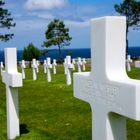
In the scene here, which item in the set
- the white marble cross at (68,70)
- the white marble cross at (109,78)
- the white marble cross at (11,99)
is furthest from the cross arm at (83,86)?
the white marble cross at (68,70)

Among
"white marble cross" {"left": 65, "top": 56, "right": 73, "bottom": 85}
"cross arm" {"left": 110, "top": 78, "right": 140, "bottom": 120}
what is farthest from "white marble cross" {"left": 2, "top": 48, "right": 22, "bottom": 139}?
"white marble cross" {"left": 65, "top": 56, "right": 73, "bottom": 85}

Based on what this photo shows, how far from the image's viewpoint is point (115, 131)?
4.20 m

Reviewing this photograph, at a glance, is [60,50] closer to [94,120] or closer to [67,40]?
[67,40]

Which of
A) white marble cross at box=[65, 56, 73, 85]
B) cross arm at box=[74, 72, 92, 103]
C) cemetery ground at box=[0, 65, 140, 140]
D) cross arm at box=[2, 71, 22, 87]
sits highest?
cross arm at box=[74, 72, 92, 103]

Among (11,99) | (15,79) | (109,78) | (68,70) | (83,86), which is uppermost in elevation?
(109,78)

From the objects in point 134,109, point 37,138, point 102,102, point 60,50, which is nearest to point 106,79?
point 102,102

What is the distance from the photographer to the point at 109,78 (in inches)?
163

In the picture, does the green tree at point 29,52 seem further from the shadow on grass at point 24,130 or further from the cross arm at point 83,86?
the cross arm at point 83,86

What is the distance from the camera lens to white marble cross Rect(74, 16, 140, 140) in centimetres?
399

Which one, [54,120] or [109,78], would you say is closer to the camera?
[109,78]

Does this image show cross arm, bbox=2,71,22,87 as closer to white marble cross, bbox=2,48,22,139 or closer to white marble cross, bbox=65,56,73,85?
white marble cross, bbox=2,48,22,139

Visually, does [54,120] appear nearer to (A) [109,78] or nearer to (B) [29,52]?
(A) [109,78]

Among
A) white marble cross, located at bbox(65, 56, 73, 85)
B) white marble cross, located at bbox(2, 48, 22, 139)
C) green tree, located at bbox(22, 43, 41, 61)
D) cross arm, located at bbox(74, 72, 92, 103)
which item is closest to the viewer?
cross arm, located at bbox(74, 72, 92, 103)

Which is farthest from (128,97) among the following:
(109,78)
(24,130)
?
(24,130)
